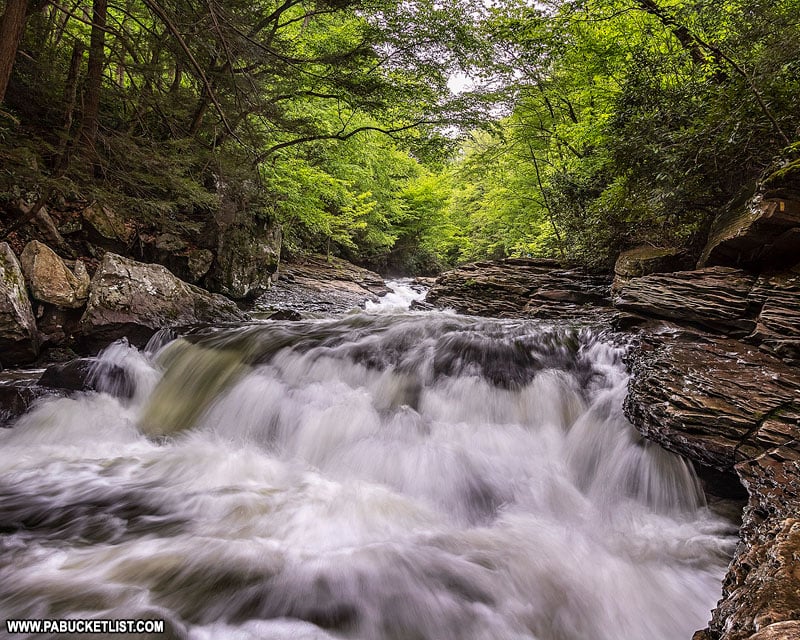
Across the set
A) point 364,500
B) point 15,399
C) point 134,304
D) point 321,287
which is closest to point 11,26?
point 15,399

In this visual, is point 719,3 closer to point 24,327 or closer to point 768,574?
point 768,574

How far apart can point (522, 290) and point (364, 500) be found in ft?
21.2

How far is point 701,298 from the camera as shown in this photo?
4145 mm

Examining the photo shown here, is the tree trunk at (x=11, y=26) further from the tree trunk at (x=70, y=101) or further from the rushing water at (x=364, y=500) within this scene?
the rushing water at (x=364, y=500)

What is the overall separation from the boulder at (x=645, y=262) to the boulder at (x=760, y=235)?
151cm

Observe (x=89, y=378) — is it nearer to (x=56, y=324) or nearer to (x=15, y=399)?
(x=15, y=399)

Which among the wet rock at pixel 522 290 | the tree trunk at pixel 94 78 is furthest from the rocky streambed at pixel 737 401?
the tree trunk at pixel 94 78

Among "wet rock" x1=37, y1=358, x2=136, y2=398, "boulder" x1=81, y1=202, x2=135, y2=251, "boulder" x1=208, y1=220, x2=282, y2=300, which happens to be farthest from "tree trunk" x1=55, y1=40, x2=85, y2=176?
"boulder" x1=208, y1=220, x2=282, y2=300

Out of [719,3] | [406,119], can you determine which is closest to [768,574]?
[719,3]

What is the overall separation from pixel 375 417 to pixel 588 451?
6.96 ft

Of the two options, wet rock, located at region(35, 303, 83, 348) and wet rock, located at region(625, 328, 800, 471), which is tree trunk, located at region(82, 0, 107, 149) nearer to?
wet rock, located at region(35, 303, 83, 348)

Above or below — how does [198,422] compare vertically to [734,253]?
below

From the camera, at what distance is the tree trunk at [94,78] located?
4.71m

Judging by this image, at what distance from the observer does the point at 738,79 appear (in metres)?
4.54
